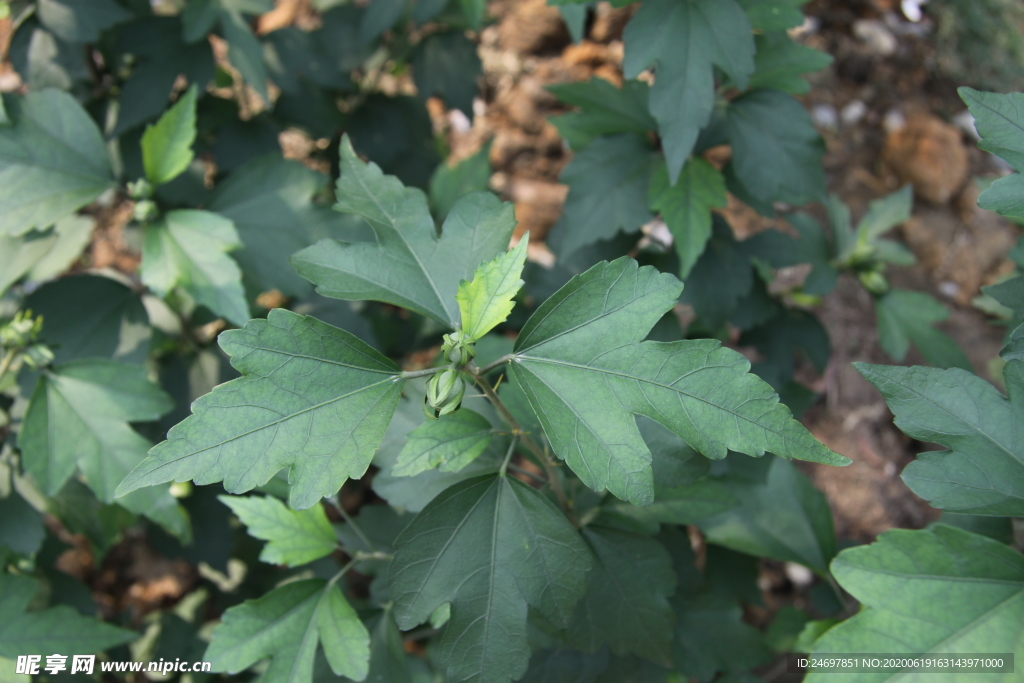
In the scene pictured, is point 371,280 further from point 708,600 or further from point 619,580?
point 708,600

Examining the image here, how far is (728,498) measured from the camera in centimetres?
142

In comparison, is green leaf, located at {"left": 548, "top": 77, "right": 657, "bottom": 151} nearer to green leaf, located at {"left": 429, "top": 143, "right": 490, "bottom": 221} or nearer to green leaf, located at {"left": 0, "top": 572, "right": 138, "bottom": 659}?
A: green leaf, located at {"left": 429, "top": 143, "right": 490, "bottom": 221}

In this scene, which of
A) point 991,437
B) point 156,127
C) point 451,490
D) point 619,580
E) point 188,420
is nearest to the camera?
point 188,420

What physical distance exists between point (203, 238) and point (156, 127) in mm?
278

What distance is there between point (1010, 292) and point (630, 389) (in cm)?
83

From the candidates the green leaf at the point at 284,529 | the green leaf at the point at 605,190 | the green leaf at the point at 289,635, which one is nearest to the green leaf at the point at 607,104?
the green leaf at the point at 605,190

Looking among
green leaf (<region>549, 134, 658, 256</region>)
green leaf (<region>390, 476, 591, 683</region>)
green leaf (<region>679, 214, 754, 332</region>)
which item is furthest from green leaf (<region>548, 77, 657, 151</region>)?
green leaf (<region>390, 476, 591, 683</region>)

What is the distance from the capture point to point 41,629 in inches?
55.3

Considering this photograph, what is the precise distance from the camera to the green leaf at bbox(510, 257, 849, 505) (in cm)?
93

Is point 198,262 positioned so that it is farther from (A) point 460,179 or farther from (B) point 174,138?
(A) point 460,179

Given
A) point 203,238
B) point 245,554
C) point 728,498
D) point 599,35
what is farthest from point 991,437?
point 599,35

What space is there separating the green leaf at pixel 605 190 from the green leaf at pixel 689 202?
85 millimetres

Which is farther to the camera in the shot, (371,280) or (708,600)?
(708,600)

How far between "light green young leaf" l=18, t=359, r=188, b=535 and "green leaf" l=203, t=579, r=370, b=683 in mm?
363
